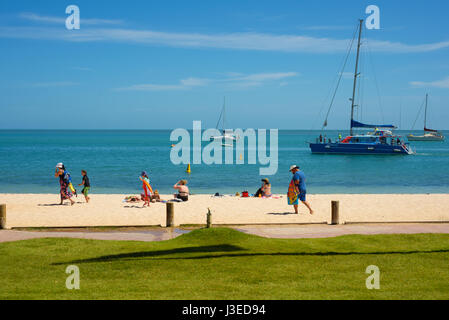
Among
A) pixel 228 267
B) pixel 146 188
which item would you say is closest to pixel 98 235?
pixel 228 267

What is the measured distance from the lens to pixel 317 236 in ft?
40.8

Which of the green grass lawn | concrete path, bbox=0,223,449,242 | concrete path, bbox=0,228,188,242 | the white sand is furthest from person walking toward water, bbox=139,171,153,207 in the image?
the green grass lawn

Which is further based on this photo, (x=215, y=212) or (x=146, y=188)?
(x=146, y=188)

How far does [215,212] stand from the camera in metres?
19.1

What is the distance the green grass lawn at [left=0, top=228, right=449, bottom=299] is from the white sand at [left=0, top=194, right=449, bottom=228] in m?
4.48

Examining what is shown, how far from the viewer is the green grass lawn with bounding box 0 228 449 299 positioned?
7223 mm

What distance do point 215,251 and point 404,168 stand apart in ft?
170

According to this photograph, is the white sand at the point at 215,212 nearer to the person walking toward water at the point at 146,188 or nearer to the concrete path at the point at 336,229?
the person walking toward water at the point at 146,188

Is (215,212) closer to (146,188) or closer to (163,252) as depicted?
(146,188)

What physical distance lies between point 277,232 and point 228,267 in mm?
4494

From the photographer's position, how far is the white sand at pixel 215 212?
52.8 feet

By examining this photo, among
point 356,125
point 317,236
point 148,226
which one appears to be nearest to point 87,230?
point 148,226

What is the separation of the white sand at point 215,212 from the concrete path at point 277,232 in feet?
6.22

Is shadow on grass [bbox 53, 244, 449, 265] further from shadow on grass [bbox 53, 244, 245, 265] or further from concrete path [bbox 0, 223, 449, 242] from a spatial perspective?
concrete path [bbox 0, 223, 449, 242]
